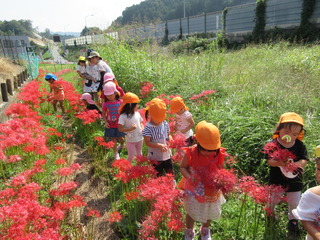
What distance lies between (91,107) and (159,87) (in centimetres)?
193

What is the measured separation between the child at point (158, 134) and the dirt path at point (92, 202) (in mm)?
962

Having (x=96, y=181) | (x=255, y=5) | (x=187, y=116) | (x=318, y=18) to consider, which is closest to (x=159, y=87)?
(x=187, y=116)

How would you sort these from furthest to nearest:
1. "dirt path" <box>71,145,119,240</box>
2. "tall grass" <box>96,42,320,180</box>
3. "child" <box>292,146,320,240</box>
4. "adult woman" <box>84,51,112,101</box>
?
"adult woman" <box>84,51,112,101</box> → "tall grass" <box>96,42,320,180</box> → "dirt path" <box>71,145,119,240</box> → "child" <box>292,146,320,240</box>

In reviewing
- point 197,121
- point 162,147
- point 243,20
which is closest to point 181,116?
point 162,147

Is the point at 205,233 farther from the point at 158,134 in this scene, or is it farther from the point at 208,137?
the point at 158,134

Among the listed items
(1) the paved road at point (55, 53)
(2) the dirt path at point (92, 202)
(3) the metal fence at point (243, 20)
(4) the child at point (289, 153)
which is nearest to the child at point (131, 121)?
(2) the dirt path at point (92, 202)

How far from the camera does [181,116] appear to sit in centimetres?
352

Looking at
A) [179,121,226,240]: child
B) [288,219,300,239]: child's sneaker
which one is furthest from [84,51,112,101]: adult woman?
[288,219,300,239]: child's sneaker

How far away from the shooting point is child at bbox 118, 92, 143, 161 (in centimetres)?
336

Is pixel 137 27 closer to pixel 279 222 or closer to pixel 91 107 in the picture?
pixel 91 107

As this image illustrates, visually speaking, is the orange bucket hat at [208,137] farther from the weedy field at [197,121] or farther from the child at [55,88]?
the child at [55,88]

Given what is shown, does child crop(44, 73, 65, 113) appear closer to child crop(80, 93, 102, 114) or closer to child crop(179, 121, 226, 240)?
child crop(80, 93, 102, 114)

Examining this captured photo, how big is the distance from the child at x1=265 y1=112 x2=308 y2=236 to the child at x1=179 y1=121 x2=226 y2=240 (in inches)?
19.9

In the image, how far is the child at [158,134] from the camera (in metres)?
2.87
